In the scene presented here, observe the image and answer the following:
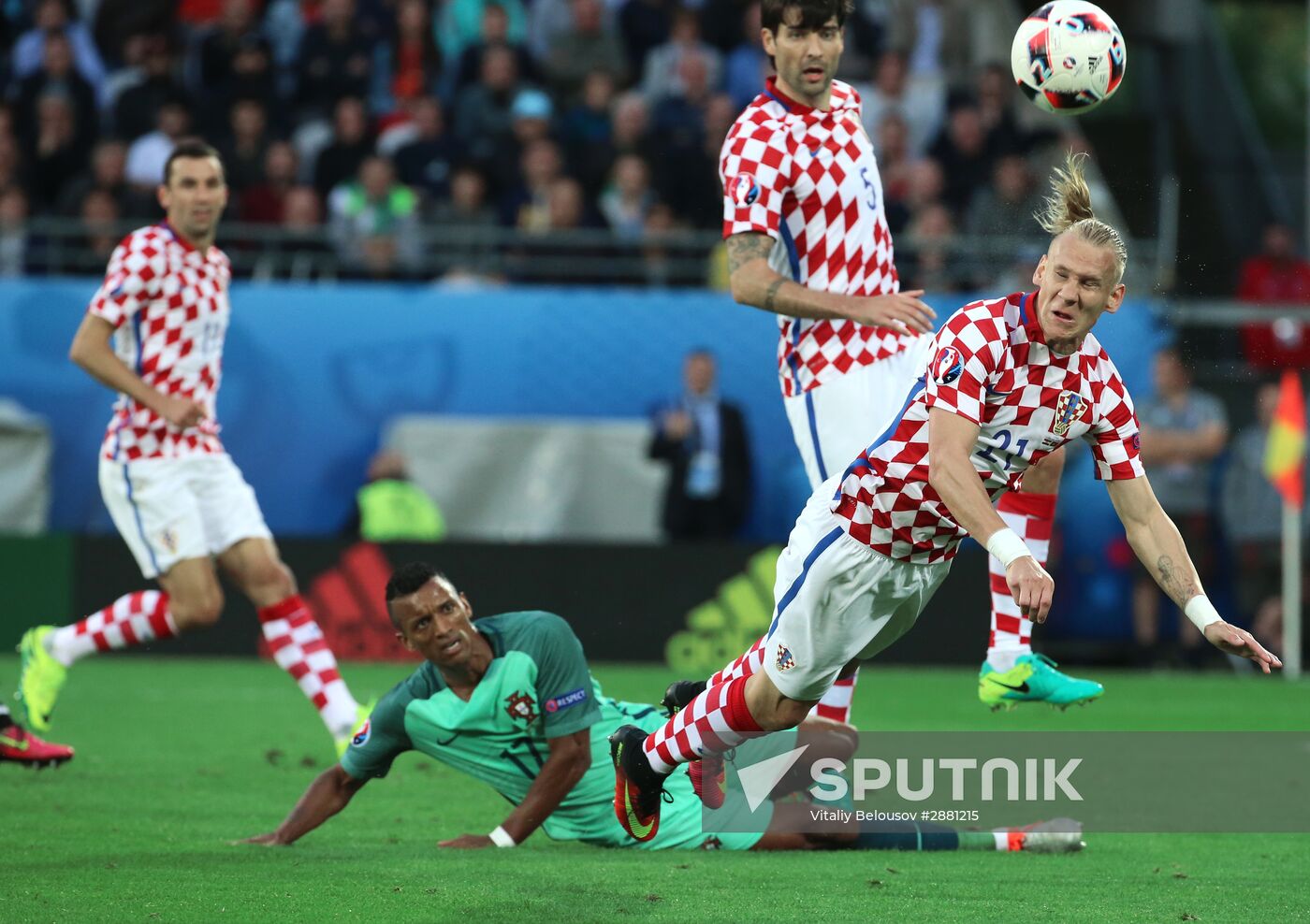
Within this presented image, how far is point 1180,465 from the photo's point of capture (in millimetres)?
14727

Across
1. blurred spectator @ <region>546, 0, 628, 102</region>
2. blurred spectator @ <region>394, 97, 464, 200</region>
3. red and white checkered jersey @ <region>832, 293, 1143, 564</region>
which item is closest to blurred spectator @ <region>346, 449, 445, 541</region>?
blurred spectator @ <region>394, 97, 464, 200</region>

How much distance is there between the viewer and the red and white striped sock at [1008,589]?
6.40 metres

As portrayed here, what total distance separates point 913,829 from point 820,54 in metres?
2.75

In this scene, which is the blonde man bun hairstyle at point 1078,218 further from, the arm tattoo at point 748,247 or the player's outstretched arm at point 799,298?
the arm tattoo at point 748,247

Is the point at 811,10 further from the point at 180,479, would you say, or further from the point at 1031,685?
the point at 180,479

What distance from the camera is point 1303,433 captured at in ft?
47.1

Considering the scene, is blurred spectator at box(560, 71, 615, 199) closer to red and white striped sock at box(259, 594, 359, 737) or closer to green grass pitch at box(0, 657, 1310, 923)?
green grass pitch at box(0, 657, 1310, 923)

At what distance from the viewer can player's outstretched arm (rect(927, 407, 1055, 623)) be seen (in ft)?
15.5

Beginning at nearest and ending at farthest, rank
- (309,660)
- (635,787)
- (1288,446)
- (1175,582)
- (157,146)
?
(1175,582)
(635,787)
(309,660)
(1288,446)
(157,146)

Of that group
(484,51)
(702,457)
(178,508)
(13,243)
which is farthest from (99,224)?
(178,508)

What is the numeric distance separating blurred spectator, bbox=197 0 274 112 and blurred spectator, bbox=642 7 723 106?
333 centimetres

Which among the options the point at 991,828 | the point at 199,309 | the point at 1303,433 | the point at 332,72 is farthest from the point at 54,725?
the point at 1303,433

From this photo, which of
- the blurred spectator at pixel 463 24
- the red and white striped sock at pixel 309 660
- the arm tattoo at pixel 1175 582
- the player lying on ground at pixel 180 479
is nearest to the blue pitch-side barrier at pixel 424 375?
the blurred spectator at pixel 463 24

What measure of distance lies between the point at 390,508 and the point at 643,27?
549 cm
